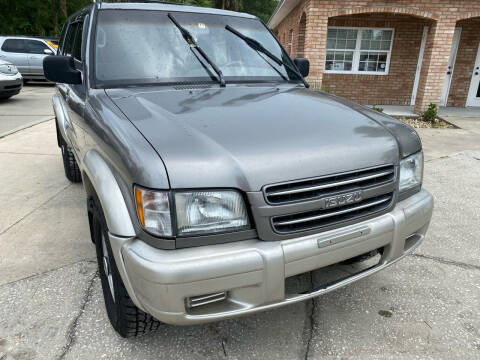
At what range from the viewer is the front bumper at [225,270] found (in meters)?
1.57

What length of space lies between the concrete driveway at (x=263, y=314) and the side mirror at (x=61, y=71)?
55.4 inches

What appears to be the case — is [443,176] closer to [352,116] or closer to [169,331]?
[352,116]

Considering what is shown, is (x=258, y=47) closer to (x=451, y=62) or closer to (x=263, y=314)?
(x=263, y=314)

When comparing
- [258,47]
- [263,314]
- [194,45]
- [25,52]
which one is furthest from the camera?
[25,52]

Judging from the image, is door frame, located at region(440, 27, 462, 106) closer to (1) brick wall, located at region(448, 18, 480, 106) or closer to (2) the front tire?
(1) brick wall, located at region(448, 18, 480, 106)

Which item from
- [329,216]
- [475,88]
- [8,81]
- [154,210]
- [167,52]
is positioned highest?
[167,52]

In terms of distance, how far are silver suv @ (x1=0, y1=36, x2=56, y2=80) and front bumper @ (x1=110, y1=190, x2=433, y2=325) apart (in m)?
16.0

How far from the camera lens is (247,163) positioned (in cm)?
167

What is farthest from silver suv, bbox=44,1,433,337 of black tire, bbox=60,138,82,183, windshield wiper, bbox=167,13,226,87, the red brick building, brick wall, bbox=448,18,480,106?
brick wall, bbox=448,18,480,106

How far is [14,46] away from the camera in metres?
15.1

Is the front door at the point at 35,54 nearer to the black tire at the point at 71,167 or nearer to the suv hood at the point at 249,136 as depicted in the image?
the black tire at the point at 71,167

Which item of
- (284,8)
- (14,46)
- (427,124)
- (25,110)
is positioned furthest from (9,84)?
(427,124)

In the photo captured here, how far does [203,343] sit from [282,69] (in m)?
2.21

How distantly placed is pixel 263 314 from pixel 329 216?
0.97 metres
